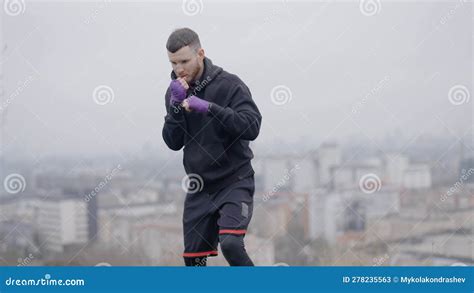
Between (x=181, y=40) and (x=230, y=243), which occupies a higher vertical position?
(x=181, y=40)

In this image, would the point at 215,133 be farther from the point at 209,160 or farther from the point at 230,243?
the point at 230,243

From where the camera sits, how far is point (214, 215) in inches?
162

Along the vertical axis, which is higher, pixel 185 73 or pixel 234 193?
pixel 185 73

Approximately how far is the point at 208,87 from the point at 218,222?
0.72 m

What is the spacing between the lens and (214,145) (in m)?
4.10

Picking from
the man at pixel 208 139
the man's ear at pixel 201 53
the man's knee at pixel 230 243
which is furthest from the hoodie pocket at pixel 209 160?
the man's ear at pixel 201 53

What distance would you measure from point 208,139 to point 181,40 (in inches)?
21.1

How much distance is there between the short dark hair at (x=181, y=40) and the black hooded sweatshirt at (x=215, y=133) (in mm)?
136

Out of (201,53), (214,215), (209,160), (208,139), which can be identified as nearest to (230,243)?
(214,215)
